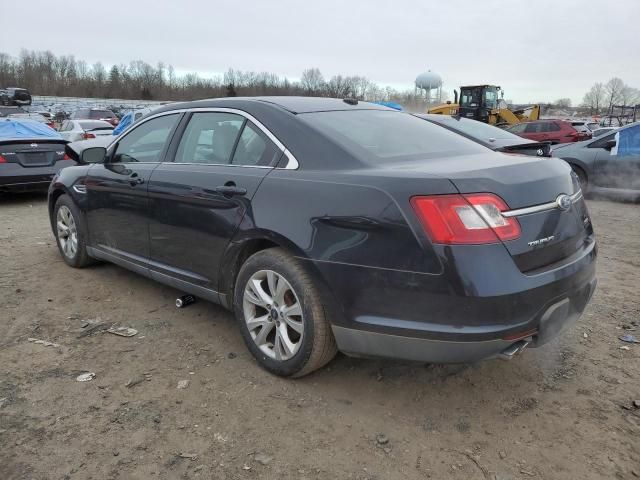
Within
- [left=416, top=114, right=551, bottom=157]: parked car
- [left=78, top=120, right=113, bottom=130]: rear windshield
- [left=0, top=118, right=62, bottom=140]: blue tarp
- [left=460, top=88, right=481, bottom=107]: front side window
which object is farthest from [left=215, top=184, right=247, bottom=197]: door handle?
[left=460, top=88, right=481, bottom=107]: front side window

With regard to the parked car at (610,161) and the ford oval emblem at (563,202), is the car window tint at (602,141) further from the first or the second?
the ford oval emblem at (563,202)

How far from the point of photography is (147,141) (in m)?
4.11

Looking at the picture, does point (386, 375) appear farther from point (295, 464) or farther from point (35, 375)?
point (35, 375)

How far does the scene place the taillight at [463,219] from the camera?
2.28m

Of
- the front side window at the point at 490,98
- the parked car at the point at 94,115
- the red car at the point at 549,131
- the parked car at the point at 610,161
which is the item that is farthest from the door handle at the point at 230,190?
the front side window at the point at 490,98

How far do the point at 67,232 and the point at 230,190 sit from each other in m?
2.75

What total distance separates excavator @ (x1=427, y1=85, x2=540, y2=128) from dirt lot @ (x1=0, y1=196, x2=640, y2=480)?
78.7 feet

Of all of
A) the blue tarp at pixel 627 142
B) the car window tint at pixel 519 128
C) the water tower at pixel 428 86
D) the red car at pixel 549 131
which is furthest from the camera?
the water tower at pixel 428 86

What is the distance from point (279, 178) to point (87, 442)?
161 centimetres

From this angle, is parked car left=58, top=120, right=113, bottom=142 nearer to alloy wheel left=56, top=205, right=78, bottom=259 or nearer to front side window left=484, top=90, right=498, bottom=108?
alloy wheel left=56, top=205, right=78, bottom=259

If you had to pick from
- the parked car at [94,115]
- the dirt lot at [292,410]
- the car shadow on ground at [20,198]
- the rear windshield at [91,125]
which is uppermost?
the parked car at [94,115]

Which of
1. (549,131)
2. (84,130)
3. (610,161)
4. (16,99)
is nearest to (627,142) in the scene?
(610,161)

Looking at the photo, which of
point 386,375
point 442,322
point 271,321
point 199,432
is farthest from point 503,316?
point 199,432

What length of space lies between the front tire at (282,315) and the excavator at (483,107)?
80.1ft
